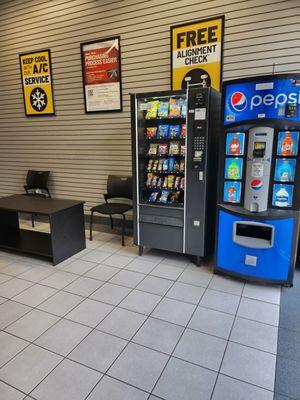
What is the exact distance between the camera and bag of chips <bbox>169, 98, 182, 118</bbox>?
316 centimetres

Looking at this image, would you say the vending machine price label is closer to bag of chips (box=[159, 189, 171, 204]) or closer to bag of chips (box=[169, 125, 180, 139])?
bag of chips (box=[169, 125, 180, 139])

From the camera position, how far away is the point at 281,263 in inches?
107

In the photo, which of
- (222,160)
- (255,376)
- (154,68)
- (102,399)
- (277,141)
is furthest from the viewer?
(154,68)

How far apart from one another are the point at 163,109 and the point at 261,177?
1.41 meters

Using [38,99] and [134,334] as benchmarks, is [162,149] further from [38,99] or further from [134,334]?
[38,99]

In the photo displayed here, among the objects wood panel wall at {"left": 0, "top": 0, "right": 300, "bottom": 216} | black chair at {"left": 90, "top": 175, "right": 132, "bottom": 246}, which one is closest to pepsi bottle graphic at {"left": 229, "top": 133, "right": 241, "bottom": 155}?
wood panel wall at {"left": 0, "top": 0, "right": 300, "bottom": 216}

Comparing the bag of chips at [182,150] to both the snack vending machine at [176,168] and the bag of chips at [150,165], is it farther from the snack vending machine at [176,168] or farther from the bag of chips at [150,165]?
the bag of chips at [150,165]

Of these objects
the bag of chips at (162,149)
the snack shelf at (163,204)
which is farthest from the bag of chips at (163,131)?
the snack shelf at (163,204)

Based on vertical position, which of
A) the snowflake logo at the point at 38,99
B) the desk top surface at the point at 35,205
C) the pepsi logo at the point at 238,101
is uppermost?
the snowflake logo at the point at 38,99

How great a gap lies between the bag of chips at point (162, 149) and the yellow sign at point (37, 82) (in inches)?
103

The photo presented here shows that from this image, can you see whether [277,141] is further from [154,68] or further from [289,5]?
[154,68]

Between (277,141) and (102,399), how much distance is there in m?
2.51

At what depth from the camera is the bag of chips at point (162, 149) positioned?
3361 mm

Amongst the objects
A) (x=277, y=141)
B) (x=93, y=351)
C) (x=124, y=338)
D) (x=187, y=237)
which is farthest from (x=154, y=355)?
(x=277, y=141)
